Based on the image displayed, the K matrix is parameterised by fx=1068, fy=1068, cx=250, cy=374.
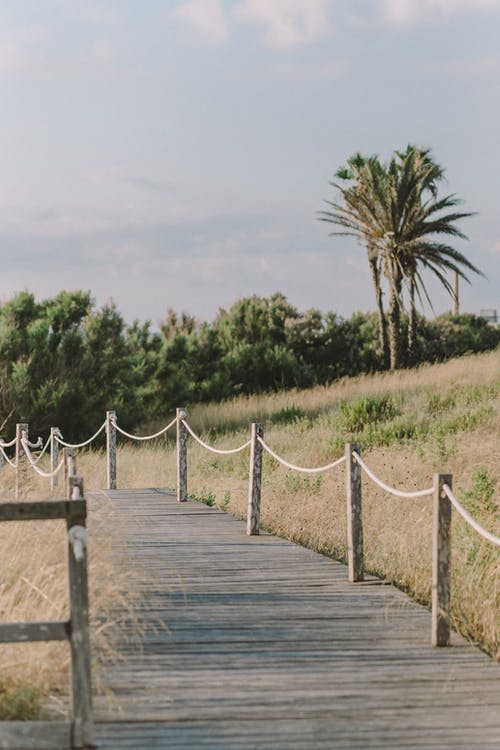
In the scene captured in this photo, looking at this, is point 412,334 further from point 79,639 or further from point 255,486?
point 79,639

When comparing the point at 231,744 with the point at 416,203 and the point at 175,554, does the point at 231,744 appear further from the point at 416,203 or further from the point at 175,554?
the point at 416,203

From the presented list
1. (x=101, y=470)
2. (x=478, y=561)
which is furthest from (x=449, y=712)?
(x=101, y=470)

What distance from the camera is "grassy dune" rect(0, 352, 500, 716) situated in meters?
6.79

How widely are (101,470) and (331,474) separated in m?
5.41

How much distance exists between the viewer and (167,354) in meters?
34.1

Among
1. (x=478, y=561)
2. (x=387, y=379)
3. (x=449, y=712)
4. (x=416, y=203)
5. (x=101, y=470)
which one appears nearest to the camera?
(x=449, y=712)

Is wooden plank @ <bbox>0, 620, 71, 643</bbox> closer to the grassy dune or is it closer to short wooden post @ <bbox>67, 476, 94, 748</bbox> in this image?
short wooden post @ <bbox>67, 476, 94, 748</bbox>

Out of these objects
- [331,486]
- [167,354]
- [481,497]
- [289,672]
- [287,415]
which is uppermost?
[167,354]

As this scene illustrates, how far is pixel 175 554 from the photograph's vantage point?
9.75m

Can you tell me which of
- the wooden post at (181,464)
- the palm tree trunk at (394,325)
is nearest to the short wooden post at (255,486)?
the wooden post at (181,464)

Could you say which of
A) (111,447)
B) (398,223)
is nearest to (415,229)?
(398,223)

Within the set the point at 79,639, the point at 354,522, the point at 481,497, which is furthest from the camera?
the point at 481,497

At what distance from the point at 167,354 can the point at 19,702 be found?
29.1 metres

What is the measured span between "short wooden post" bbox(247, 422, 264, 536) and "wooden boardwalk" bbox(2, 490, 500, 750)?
194cm
